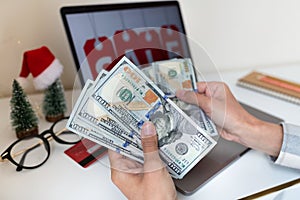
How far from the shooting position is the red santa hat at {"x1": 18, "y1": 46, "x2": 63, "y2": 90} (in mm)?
799

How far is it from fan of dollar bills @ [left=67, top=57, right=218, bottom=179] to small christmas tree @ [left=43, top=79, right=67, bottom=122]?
0.67 feet

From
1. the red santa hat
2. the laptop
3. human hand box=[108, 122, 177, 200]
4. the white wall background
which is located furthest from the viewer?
the white wall background

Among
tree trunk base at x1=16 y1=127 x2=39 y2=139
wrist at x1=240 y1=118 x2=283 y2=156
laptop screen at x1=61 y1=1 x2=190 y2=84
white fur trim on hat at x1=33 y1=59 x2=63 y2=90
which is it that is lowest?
wrist at x1=240 y1=118 x2=283 y2=156

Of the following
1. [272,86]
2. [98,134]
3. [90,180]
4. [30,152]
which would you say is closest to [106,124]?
[98,134]

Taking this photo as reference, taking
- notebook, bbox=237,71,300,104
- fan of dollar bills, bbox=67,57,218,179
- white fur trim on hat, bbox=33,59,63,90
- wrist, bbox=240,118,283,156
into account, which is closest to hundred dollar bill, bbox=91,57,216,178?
fan of dollar bills, bbox=67,57,218,179

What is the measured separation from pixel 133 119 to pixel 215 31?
0.58m

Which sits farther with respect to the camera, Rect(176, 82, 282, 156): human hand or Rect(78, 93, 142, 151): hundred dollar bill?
Rect(176, 82, 282, 156): human hand

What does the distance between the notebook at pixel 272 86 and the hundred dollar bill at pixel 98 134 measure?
510 mm

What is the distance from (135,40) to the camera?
29.3 inches

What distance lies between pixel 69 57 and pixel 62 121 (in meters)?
0.22

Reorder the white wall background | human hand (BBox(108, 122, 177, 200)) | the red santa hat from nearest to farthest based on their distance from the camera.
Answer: human hand (BBox(108, 122, 177, 200)), the red santa hat, the white wall background

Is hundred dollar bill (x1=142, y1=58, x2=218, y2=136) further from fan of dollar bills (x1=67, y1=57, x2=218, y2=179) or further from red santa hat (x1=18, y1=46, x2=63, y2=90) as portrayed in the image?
red santa hat (x1=18, y1=46, x2=63, y2=90)

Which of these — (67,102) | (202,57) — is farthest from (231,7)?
(67,102)

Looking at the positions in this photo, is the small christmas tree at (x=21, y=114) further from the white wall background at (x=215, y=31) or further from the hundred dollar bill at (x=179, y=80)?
the hundred dollar bill at (x=179, y=80)
